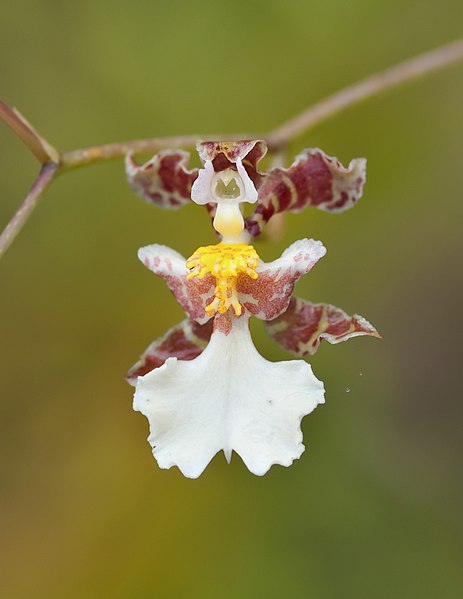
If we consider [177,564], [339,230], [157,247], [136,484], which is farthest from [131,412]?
[157,247]

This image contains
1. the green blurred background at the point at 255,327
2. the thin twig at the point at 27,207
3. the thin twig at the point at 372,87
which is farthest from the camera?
the green blurred background at the point at 255,327

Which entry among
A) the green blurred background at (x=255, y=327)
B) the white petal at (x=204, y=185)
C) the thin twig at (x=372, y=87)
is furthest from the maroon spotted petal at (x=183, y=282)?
the green blurred background at (x=255, y=327)

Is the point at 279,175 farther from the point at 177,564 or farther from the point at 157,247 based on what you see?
the point at 177,564

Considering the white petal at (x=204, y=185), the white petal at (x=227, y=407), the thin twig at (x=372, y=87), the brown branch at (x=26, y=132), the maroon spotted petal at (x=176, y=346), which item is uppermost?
the thin twig at (x=372, y=87)

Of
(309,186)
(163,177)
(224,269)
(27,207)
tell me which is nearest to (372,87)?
(309,186)

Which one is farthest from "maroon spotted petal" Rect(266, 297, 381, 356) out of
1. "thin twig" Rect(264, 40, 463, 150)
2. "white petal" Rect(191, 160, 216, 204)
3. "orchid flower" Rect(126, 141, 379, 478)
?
"thin twig" Rect(264, 40, 463, 150)

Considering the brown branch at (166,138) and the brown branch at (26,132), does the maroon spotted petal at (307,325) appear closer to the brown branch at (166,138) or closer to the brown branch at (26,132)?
the brown branch at (166,138)

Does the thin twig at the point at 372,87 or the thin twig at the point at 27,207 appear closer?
the thin twig at the point at 27,207
